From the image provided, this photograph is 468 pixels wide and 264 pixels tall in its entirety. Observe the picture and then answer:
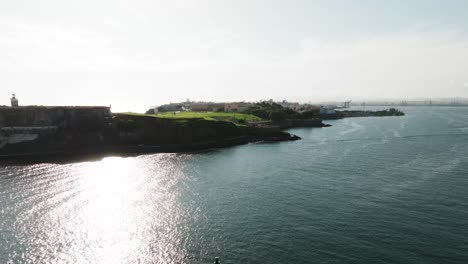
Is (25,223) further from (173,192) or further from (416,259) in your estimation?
(416,259)

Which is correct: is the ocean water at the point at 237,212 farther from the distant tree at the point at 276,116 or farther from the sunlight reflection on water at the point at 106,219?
the distant tree at the point at 276,116

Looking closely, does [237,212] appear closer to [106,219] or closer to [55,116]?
[106,219]

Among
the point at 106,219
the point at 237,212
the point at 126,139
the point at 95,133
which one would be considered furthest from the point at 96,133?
the point at 237,212

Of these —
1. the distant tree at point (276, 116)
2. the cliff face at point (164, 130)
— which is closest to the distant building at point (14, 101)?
the cliff face at point (164, 130)

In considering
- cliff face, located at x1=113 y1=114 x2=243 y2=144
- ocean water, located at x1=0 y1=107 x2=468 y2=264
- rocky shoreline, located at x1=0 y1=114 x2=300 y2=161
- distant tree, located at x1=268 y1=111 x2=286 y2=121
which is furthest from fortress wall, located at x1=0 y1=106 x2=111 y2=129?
distant tree, located at x1=268 y1=111 x2=286 y2=121

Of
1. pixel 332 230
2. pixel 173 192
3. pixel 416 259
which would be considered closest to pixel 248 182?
pixel 173 192

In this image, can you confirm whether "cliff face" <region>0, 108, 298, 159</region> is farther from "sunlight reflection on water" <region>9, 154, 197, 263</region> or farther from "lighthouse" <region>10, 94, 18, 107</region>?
"sunlight reflection on water" <region>9, 154, 197, 263</region>
